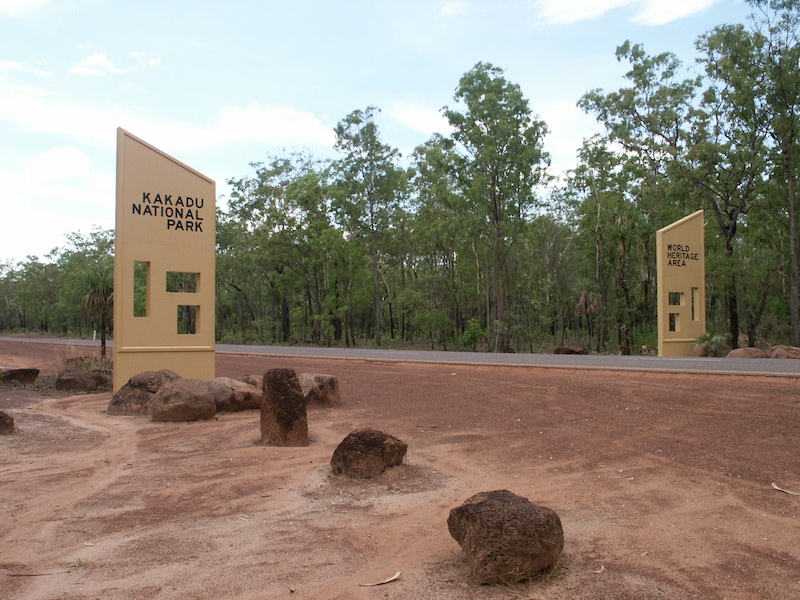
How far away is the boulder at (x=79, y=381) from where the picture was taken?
16953 millimetres

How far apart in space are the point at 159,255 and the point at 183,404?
5790 millimetres

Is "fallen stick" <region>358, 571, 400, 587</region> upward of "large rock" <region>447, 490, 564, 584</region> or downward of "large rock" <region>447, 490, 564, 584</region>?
downward

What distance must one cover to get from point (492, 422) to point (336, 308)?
34.1 meters

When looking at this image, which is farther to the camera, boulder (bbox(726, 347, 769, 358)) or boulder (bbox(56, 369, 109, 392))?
boulder (bbox(726, 347, 769, 358))

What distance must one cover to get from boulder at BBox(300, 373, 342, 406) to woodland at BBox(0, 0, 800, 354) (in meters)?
13.5

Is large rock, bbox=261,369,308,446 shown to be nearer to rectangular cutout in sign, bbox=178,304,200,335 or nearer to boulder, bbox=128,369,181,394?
boulder, bbox=128,369,181,394

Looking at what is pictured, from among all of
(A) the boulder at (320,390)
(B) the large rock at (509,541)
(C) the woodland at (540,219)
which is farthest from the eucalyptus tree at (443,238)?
(B) the large rock at (509,541)

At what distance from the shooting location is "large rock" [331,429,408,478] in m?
6.95

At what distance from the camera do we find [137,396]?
12.7m

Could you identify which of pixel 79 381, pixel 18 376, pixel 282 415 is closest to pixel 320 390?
pixel 282 415

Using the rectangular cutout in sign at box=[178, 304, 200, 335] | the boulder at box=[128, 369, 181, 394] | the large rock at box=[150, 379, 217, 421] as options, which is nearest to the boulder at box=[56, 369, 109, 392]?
the boulder at box=[128, 369, 181, 394]

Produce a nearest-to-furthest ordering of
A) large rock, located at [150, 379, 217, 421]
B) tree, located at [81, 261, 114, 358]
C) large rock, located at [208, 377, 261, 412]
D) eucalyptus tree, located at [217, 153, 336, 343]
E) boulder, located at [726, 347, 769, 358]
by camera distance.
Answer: large rock, located at [150, 379, 217, 421] < large rock, located at [208, 377, 261, 412] < boulder, located at [726, 347, 769, 358] < tree, located at [81, 261, 114, 358] < eucalyptus tree, located at [217, 153, 336, 343]

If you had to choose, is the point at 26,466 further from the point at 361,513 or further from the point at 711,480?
the point at 711,480

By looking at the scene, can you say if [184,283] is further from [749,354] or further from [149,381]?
[749,354]
